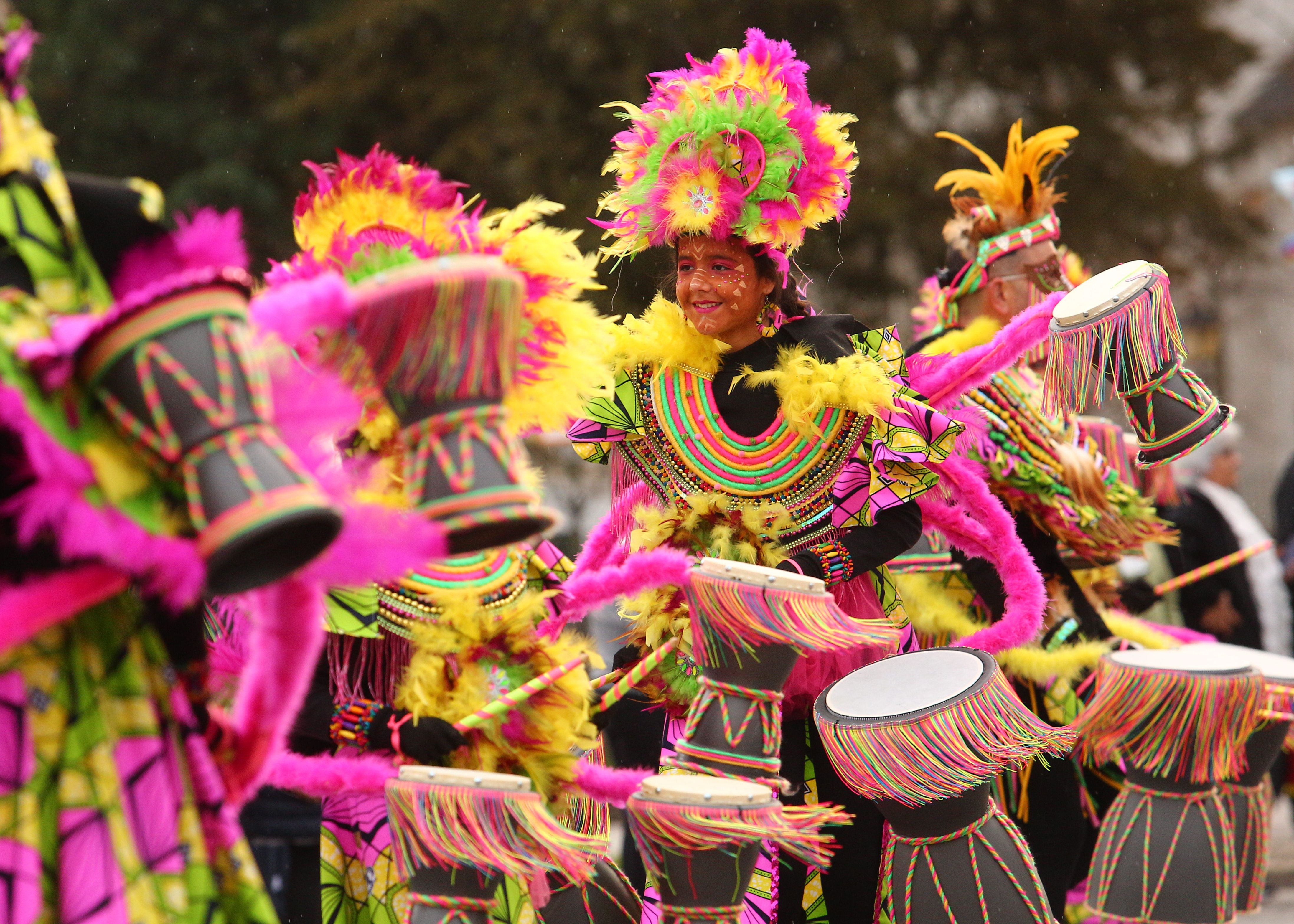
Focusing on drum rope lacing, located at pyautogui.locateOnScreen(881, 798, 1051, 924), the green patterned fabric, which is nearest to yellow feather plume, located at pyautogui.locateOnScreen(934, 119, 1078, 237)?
drum rope lacing, located at pyautogui.locateOnScreen(881, 798, 1051, 924)

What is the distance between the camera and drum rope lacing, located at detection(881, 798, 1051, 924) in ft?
11.9

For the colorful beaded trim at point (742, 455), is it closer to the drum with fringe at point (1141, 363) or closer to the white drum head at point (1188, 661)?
the drum with fringe at point (1141, 363)

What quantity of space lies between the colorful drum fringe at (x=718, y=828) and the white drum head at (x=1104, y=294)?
1.29 meters

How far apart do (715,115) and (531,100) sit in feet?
27.2

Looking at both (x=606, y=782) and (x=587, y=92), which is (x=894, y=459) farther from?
(x=587, y=92)

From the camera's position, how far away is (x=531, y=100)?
12.0 m

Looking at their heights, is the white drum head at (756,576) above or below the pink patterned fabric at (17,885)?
above

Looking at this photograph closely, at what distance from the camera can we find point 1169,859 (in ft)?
14.4

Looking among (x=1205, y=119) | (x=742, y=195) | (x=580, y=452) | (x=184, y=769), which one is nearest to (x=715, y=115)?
(x=742, y=195)

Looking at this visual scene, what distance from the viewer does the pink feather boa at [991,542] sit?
4.34 m

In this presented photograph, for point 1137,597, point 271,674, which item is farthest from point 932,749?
point 1137,597

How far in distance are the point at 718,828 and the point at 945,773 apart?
743 millimetres

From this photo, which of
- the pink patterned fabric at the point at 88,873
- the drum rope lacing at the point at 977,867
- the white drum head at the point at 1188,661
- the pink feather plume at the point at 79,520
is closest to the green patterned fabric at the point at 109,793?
the pink patterned fabric at the point at 88,873

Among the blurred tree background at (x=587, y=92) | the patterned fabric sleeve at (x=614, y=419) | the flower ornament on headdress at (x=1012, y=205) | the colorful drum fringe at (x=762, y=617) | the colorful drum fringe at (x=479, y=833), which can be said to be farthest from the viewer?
the blurred tree background at (x=587, y=92)
